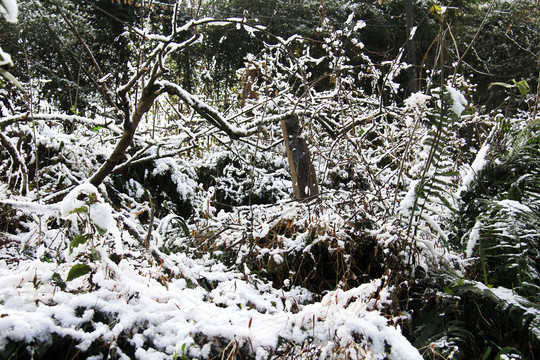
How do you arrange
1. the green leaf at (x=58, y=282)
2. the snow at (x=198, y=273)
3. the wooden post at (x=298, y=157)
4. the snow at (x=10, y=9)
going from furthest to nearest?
the wooden post at (x=298, y=157)
the green leaf at (x=58, y=282)
the snow at (x=198, y=273)
the snow at (x=10, y=9)

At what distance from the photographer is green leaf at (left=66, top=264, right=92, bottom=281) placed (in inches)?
52.3

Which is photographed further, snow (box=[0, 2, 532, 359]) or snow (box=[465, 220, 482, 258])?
snow (box=[465, 220, 482, 258])

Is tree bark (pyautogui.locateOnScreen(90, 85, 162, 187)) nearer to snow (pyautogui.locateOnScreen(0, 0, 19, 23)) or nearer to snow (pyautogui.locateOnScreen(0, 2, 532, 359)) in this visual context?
snow (pyautogui.locateOnScreen(0, 2, 532, 359))

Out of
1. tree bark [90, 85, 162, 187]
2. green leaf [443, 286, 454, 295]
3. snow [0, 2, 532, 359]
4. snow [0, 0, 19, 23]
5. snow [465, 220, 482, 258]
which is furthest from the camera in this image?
tree bark [90, 85, 162, 187]

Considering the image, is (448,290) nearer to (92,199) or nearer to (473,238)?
(473,238)

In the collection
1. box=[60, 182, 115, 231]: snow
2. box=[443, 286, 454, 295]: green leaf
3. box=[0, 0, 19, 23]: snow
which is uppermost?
box=[0, 0, 19, 23]: snow

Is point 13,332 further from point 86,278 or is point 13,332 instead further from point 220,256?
point 220,256

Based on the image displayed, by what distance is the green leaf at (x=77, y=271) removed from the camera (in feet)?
4.36

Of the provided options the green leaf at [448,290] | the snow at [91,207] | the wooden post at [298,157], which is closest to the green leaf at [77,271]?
the snow at [91,207]

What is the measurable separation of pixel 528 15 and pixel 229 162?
10127 mm

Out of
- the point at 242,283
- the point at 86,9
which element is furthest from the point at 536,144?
the point at 86,9

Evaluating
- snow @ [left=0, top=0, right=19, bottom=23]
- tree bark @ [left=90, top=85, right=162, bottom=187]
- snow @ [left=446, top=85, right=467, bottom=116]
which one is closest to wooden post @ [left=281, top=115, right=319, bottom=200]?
tree bark @ [left=90, top=85, right=162, bottom=187]

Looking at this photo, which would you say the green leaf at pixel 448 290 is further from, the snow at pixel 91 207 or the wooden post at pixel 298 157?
the wooden post at pixel 298 157

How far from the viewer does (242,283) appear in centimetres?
186
